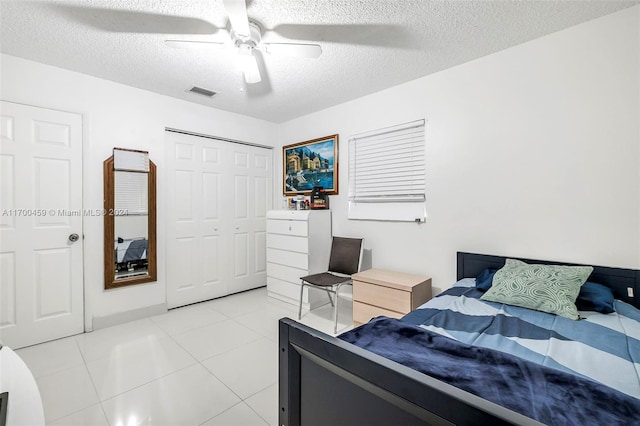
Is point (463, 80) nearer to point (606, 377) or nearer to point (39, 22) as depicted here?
point (606, 377)

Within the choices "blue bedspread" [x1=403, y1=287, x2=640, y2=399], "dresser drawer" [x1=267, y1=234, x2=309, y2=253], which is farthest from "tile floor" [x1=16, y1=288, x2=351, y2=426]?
"blue bedspread" [x1=403, y1=287, x2=640, y2=399]

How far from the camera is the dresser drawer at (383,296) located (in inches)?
100

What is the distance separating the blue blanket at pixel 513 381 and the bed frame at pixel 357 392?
381 millimetres

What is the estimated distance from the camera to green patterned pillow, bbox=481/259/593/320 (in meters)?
1.71

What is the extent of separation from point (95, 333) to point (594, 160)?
14.6 ft

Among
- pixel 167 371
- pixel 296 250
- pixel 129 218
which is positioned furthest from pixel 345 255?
pixel 129 218

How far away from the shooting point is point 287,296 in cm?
359

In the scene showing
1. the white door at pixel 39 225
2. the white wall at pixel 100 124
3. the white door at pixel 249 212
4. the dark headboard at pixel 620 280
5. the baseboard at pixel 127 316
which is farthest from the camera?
the white door at pixel 249 212

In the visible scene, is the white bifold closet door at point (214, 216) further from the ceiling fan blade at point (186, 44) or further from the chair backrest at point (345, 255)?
the ceiling fan blade at point (186, 44)

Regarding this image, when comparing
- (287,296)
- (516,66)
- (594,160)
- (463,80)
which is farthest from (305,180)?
(594,160)

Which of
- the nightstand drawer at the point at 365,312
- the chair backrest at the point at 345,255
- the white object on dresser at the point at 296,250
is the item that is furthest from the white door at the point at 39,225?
the nightstand drawer at the point at 365,312

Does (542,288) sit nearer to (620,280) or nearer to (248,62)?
(620,280)

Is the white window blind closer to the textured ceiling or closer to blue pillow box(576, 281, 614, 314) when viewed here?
the textured ceiling

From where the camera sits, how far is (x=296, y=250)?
349cm
